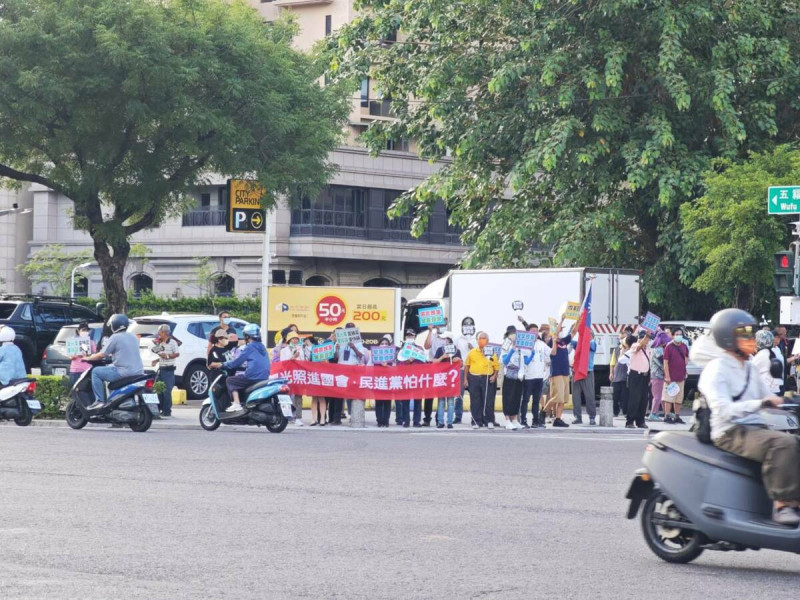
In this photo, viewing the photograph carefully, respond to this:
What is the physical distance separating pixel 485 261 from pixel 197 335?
7803 millimetres

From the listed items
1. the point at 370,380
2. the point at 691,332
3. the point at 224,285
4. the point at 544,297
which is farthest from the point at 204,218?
the point at 370,380

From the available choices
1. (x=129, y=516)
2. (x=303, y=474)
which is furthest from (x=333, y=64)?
(x=129, y=516)

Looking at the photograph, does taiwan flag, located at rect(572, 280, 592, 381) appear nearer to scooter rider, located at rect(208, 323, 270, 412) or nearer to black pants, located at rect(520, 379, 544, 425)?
black pants, located at rect(520, 379, 544, 425)

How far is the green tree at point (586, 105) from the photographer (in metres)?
32.3

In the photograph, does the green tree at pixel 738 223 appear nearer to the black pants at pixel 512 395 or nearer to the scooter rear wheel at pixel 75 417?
the black pants at pixel 512 395

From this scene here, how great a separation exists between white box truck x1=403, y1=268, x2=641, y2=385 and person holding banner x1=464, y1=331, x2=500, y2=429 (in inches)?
218

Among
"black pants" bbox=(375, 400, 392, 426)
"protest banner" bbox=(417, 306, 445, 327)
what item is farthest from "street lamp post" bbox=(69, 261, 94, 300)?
"black pants" bbox=(375, 400, 392, 426)

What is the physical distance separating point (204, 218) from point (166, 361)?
39281mm

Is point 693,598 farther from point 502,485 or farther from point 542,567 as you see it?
point 502,485

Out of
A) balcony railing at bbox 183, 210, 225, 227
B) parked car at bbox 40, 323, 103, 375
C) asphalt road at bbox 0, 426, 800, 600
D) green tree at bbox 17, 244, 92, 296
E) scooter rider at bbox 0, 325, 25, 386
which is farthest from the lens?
green tree at bbox 17, 244, 92, 296

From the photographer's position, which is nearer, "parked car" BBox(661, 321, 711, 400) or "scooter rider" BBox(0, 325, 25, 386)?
"scooter rider" BBox(0, 325, 25, 386)

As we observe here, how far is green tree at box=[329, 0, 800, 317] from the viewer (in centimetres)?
3231

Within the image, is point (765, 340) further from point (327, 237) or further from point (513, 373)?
point (327, 237)

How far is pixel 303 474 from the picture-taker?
15.4m
